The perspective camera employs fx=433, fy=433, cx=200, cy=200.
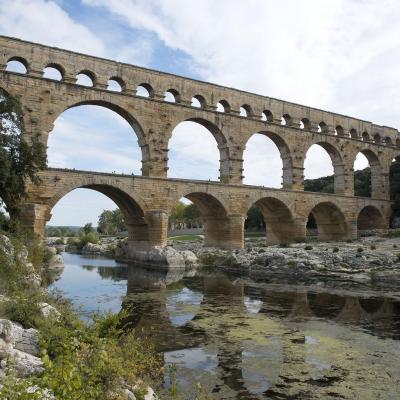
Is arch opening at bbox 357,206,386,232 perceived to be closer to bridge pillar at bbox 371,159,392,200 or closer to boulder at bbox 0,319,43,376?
bridge pillar at bbox 371,159,392,200

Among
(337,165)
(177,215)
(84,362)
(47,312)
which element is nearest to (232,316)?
(47,312)

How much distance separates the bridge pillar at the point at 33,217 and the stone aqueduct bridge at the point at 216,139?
53 mm

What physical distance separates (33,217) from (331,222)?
1085 inches

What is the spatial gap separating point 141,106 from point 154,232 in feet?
28.0

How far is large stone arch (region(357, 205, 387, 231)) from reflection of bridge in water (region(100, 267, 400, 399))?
26.4 m

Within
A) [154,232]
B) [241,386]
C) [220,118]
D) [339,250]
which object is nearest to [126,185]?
[154,232]

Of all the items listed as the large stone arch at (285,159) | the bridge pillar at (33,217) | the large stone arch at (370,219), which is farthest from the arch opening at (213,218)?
the large stone arch at (370,219)

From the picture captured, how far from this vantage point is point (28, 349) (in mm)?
6328

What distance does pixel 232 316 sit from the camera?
13.6 m

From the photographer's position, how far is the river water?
7633mm

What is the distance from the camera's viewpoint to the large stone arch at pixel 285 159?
36.6 meters

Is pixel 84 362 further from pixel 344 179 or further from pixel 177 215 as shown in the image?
pixel 177 215

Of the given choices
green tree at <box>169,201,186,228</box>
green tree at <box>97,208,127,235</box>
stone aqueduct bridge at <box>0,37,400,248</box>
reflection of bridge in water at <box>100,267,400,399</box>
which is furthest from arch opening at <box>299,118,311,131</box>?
green tree at <box>97,208,127,235</box>

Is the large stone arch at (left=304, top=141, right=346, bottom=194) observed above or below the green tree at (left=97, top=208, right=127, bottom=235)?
above
